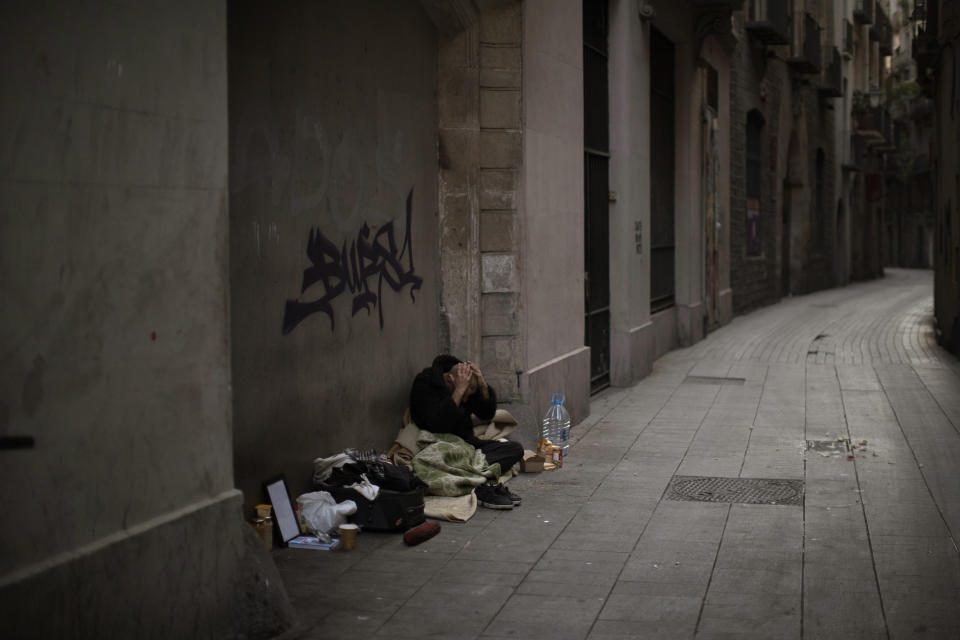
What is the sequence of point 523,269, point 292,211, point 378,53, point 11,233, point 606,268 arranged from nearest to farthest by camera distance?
point 11,233, point 292,211, point 378,53, point 523,269, point 606,268

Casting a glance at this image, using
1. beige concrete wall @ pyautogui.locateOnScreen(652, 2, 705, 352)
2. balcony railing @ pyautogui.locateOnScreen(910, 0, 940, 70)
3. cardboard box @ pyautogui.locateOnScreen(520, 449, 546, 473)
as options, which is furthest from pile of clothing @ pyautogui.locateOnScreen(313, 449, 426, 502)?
balcony railing @ pyautogui.locateOnScreen(910, 0, 940, 70)

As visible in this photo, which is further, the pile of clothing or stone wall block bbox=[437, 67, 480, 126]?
stone wall block bbox=[437, 67, 480, 126]

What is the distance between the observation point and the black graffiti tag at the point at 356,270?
678 centimetres

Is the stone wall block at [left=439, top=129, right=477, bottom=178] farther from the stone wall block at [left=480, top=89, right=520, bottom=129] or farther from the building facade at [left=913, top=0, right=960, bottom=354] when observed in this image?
the building facade at [left=913, top=0, right=960, bottom=354]

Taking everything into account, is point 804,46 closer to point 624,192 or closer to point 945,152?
point 945,152

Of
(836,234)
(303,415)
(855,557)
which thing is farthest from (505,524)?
(836,234)

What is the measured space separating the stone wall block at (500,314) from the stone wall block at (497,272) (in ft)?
0.18

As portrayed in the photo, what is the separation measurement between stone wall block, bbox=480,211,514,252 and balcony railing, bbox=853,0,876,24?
107 feet

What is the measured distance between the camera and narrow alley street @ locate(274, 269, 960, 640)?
512cm

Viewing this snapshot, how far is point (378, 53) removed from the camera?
7684mm

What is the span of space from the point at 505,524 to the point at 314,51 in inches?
117

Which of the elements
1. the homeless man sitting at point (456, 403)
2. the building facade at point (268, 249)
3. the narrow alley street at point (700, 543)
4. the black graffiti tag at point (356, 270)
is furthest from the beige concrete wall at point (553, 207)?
the black graffiti tag at point (356, 270)

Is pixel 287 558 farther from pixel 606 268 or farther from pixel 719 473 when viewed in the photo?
pixel 606 268

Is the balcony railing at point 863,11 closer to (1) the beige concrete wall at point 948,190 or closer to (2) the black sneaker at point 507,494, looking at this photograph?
(1) the beige concrete wall at point 948,190
